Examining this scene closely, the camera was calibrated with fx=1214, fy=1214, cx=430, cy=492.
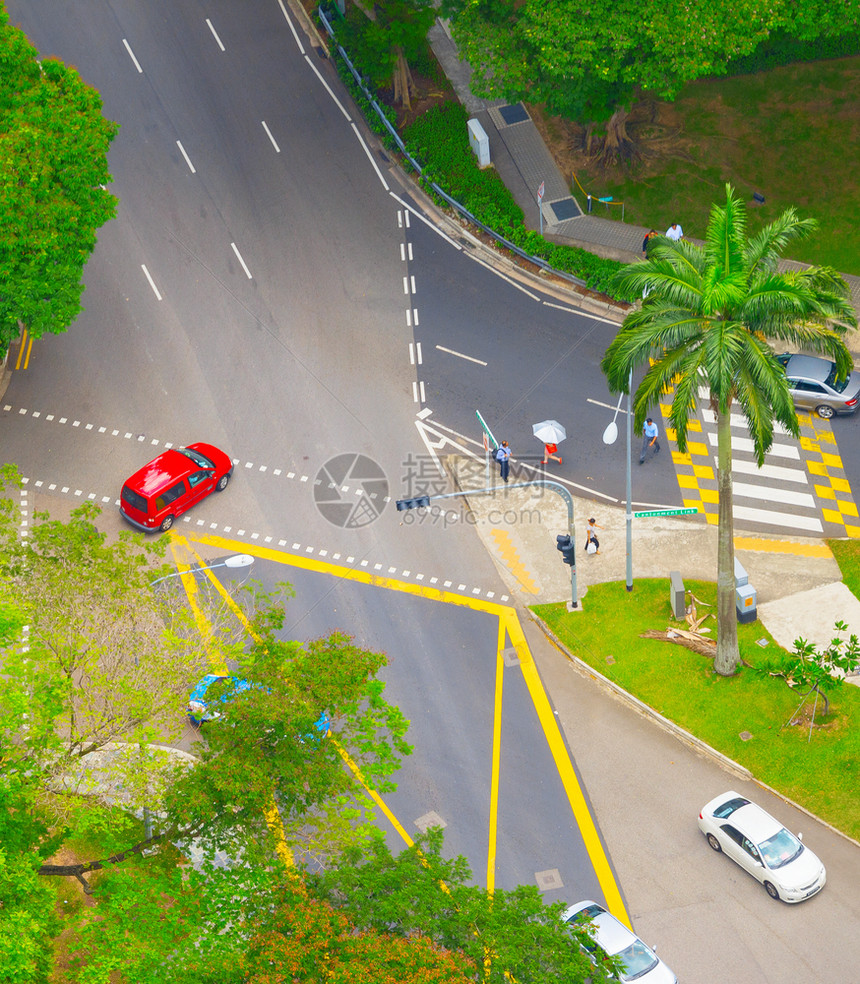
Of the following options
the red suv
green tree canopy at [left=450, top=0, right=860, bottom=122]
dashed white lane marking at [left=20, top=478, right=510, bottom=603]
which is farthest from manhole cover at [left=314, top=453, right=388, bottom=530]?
green tree canopy at [left=450, top=0, right=860, bottom=122]

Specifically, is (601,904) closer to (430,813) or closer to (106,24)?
(430,813)

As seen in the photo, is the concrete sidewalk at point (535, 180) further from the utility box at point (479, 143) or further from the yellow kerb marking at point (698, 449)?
the yellow kerb marking at point (698, 449)

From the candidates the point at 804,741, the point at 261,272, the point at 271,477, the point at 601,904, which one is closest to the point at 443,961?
the point at 601,904

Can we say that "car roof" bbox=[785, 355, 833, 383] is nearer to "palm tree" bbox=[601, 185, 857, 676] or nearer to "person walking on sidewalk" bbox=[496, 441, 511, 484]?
"person walking on sidewalk" bbox=[496, 441, 511, 484]

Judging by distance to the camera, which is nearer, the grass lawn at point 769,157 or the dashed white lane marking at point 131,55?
the grass lawn at point 769,157

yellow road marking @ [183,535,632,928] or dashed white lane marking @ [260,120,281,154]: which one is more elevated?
dashed white lane marking @ [260,120,281,154]

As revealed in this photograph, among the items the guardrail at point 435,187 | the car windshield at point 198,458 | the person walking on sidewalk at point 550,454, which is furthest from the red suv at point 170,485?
the guardrail at point 435,187

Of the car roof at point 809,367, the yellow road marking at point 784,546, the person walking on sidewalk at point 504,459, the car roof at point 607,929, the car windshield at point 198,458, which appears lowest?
the car roof at point 607,929
